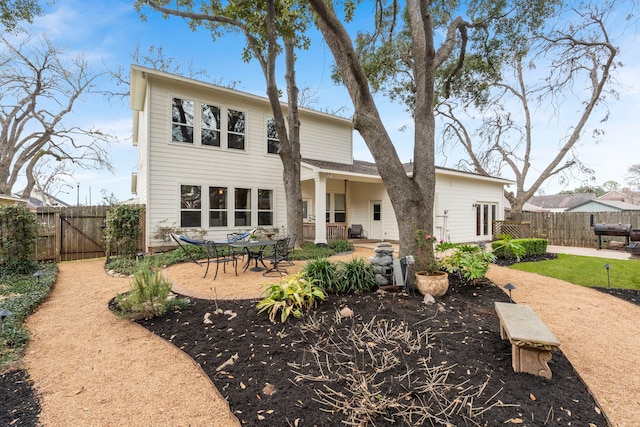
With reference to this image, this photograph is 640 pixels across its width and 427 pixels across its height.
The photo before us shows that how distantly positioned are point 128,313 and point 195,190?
702 centimetres

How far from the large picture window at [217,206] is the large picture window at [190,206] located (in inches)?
15.9

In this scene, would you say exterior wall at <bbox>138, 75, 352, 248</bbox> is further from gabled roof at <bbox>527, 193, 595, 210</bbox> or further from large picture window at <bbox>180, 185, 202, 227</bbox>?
gabled roof at <bbox>527, 193, 595, 210</bbox>

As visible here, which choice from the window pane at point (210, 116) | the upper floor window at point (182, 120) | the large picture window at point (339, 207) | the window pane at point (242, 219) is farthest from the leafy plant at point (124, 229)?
the large picture window at point (339, 207)

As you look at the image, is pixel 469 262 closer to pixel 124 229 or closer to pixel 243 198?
pixel 243 198

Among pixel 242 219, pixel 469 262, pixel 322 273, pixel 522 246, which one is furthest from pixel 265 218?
pixel 522 246

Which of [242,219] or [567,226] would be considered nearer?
[242,219]

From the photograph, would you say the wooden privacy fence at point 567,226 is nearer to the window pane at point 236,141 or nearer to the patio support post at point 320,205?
the patio support post at point 320,205

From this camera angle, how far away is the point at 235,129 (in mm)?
11484

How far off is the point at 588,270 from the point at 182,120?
1331 centimetres

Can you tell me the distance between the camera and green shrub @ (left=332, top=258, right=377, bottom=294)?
4.65 metres

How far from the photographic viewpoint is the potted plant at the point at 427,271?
14.6ft

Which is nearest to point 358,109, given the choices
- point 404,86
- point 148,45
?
point 404,86

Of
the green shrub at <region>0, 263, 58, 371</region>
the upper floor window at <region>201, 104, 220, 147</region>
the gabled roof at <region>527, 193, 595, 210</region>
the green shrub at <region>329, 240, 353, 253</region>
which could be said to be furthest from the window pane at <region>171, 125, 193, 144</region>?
the gabled roof at <region>527, 193, 595, 210</region>

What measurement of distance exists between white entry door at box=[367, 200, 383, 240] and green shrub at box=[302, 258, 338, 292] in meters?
9.11
